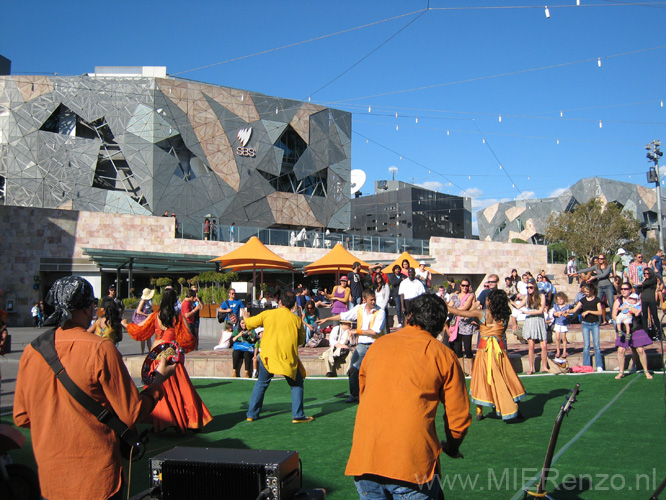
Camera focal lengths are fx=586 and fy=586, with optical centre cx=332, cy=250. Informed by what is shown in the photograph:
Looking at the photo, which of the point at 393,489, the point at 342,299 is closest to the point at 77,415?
the point at 393,489

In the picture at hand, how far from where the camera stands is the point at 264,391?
7406 mm

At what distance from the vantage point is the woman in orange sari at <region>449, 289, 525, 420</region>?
7254 mm

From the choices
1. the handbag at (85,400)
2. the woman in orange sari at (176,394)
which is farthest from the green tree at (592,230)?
the handbag at (85,400)

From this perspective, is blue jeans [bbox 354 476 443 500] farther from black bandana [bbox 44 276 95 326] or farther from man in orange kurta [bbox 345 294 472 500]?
black bandana [bbox 44 276 95 326]

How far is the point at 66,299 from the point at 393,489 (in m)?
1.96

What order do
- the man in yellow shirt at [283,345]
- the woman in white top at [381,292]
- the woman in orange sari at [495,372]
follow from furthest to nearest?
the woman in white top at [381,292] < the woman in orange sari at [495,372] < the man in yellow shirt at [283,345]

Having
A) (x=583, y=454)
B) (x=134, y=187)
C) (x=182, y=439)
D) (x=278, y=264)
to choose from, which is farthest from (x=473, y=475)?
(x=134, y=187)

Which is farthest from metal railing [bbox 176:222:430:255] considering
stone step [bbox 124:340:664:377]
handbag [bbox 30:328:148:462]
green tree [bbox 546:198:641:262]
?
handbag [bbox 30:328:148:462]

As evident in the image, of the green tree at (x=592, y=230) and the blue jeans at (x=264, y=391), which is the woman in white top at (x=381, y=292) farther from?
the green tree at (x=592, y=230)

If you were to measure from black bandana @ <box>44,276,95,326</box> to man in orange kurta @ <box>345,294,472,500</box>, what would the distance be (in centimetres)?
161

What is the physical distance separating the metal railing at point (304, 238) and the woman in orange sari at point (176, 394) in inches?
982

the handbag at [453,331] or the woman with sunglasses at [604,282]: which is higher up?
the woman with sunglasses at [604,282]

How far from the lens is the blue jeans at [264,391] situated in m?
7.26

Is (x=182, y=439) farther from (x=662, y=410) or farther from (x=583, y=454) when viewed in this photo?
(x=662, y=410)
